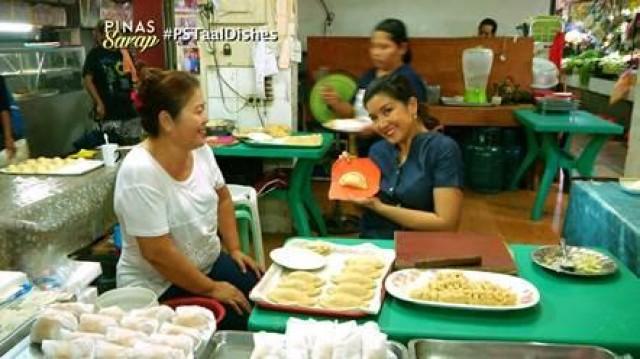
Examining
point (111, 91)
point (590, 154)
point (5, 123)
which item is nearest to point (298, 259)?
point (5, 123)

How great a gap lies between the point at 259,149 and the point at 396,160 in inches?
59.5

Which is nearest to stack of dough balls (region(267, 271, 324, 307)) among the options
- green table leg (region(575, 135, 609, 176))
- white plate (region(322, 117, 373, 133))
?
white plate (region(322, 117, 373, 133))

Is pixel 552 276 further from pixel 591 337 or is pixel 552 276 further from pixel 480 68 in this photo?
pixel 480 68

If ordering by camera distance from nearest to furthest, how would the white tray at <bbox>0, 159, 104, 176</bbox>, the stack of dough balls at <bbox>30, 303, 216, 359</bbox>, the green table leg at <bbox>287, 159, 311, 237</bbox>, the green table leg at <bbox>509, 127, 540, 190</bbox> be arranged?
the stack of dough balls at <bbox>30, 303, 216, 359</bbox>
the white tray at <bbox>0, 159, 104, 176</bbox>
the green table leg at <bbox>287, 159, 311, 237</bbox>
the green table leg at <bbox>509, 127, 540, 190</bbox>

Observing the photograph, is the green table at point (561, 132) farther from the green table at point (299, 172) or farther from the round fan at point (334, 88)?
the green table at point (299, 172)

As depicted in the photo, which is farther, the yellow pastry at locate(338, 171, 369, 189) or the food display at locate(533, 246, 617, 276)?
the yellow pastry at locate(338, 171, 369, 189)

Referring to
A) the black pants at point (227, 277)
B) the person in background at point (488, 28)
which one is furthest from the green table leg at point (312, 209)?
the person in background at point (488, 28)

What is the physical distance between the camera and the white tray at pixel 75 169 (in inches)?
106

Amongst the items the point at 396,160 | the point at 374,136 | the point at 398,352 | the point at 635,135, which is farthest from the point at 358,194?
the point at 635,135

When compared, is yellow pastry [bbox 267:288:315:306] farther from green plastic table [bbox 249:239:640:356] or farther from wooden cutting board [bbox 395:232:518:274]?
wooden cutting board [bbox 395:232:518:274]

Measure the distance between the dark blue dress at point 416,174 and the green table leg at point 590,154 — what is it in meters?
2.82

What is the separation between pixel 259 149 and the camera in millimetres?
3527

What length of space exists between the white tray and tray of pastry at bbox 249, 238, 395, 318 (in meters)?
1.49

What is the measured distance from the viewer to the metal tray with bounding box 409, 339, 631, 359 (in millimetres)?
1186
